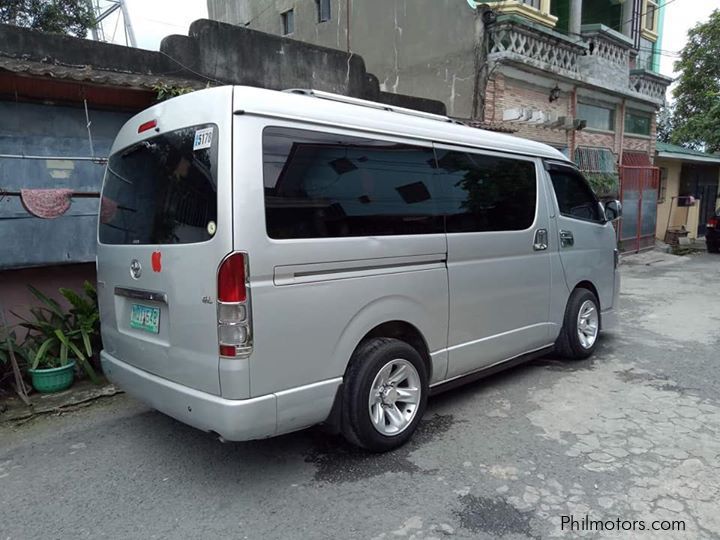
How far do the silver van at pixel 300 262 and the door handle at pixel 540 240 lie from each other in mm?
312

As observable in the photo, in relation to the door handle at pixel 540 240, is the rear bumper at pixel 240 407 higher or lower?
lower

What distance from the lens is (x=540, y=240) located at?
450cm

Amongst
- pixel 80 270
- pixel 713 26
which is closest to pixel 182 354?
pixel 80 270

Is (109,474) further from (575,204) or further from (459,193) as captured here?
(575,204)

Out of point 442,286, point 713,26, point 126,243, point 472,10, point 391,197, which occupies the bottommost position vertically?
point 442,286

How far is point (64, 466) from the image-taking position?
3.31 m

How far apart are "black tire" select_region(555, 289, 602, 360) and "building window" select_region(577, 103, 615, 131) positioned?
9246mm

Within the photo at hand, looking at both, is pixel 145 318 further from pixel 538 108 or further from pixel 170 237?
pixel 538 108

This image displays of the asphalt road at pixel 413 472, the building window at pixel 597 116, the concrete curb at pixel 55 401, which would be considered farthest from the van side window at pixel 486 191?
the building window at pixel 597 116

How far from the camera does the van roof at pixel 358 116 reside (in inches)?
108

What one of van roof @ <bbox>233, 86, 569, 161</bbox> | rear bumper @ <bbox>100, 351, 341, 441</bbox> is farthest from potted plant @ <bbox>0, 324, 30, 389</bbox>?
van roof @ <bbox>233, 86, 569, 161</bbox>

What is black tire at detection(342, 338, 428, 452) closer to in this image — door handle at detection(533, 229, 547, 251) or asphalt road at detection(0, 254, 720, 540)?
asphalt road at detection(0, 254, 720, 540)

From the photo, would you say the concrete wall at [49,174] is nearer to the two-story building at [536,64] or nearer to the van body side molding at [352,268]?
the van body side molding at [352,268]

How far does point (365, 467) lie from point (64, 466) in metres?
1.92
